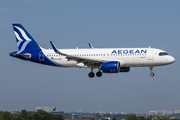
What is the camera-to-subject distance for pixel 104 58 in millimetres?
56250

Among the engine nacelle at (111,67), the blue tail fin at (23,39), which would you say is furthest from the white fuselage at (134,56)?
the blue tail fin at (23,39)

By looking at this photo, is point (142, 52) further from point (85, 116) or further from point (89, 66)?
point (85, 116)

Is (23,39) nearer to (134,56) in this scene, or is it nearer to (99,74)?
(99,74)

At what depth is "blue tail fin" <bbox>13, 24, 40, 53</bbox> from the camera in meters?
62.2

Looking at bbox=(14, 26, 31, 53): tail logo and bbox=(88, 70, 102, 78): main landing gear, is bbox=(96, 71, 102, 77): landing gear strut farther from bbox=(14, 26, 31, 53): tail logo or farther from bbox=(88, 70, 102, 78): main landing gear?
bbox=(14, 26, 31, 53): tail logo

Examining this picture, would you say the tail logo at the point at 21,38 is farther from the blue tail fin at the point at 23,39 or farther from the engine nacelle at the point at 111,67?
the engine nacelle at the point at 111,67

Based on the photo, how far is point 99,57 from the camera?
186 ft

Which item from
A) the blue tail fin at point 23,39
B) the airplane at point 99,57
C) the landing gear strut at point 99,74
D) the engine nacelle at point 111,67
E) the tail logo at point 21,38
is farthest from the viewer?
the tail logo at point 21,38

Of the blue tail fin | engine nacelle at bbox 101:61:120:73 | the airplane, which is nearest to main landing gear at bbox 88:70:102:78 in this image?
the airplane

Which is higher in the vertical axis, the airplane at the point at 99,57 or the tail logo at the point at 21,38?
the tail logo at the point at 21,38

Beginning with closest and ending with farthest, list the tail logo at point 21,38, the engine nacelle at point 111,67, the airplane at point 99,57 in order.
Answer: the engine nacelle at point 111,67, the airplane at point 99,57, the tail logo at point 21,38

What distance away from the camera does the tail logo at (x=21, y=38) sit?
205 feet

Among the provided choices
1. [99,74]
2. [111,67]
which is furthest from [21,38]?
[111,67]

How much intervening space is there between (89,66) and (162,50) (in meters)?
13.3
